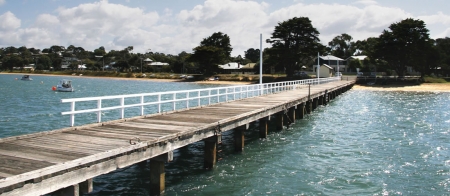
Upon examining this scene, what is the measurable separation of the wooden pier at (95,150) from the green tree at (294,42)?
69.2 metres

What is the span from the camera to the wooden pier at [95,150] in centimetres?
716

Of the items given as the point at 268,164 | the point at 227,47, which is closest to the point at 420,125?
the point at 268,164

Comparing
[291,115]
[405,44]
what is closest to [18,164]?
[291,115]

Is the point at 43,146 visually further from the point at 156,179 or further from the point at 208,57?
the point at 208,57

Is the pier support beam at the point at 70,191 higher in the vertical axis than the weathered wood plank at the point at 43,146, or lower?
lower

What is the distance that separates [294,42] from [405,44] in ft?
73.7

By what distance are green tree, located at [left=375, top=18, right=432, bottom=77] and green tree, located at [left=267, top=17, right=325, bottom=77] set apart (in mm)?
12454

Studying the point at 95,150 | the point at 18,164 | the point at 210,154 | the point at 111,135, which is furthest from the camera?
the point at 210,154

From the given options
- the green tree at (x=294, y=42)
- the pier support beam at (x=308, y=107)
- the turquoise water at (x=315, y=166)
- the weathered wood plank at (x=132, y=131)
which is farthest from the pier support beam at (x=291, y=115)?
the green tree at (x=294, y=42)

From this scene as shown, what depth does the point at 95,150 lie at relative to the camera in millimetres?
9062

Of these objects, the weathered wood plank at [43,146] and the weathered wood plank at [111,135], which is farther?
the weathered wood plank at [111,135]

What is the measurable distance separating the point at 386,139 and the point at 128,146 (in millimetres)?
15979

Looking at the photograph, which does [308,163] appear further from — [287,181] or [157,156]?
[157,156]

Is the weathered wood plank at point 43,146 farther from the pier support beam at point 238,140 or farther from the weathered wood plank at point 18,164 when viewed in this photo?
the pier support beam at point 238,140
